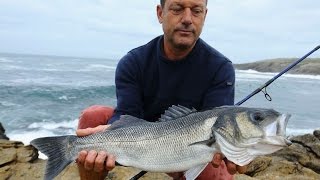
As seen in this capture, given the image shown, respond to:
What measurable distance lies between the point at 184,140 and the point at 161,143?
186 millimetres

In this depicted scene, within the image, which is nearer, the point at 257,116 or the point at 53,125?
the point at 257,116

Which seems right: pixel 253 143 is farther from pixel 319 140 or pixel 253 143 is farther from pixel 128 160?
pixel 319 140

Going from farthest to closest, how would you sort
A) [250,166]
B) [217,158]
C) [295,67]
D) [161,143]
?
1. [295,67]
2. [250,166]
3. [161,143]
4. [217,158]

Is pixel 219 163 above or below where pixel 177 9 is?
below

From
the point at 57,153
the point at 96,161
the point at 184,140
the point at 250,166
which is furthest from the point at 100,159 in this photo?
the point at 250,166

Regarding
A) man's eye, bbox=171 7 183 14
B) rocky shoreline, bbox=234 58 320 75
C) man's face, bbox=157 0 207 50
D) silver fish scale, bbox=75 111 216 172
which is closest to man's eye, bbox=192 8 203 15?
man's face, bbox=157 0 207 50

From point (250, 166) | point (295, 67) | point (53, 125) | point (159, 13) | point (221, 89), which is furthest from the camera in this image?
point (295, 67)

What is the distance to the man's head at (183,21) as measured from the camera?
3.94 m

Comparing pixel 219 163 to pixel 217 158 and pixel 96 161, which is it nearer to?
pixel 217 158

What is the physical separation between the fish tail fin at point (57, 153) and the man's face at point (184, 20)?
1289 mm

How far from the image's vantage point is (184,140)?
10.9 ft

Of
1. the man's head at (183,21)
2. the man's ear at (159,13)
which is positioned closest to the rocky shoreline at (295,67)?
the man's ear at (159,13)

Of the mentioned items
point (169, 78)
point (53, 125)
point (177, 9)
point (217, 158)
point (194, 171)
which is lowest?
point (53, 125)

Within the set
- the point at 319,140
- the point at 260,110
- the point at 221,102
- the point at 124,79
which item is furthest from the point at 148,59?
the point at 319,140
